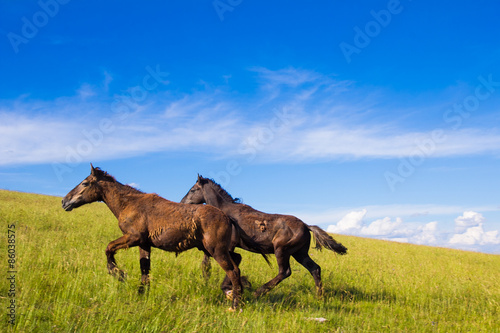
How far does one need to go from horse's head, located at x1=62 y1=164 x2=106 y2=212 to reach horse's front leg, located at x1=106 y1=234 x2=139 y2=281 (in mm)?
1545

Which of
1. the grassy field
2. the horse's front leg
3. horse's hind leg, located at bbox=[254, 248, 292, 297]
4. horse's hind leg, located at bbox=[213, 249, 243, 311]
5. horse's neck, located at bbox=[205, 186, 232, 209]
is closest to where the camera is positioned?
the grassy field

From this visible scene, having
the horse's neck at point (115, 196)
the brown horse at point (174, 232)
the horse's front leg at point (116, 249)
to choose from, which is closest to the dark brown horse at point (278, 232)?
the brown horse at point (174, 232)

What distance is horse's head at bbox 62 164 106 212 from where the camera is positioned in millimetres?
7656

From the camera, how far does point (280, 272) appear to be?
323 inches

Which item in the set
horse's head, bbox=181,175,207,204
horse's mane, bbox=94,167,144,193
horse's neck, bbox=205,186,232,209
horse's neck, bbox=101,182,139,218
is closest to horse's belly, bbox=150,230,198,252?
horse's neck, bbox=101,182,139,218

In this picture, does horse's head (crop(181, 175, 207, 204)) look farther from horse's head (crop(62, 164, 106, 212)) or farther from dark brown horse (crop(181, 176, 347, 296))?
horse's head (crop(62, 164, 106, 212))

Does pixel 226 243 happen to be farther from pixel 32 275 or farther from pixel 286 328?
pixel 32 275

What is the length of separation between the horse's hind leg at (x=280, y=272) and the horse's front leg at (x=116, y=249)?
2.96 metres

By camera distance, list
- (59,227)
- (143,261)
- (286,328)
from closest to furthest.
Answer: (286,328), (143,261), (59,227)

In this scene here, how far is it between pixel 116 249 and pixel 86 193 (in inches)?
70.2

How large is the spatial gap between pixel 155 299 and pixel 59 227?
1191 cm

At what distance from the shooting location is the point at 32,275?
659 cm

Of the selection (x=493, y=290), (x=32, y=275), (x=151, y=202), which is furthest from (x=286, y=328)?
(x=493, y=290)

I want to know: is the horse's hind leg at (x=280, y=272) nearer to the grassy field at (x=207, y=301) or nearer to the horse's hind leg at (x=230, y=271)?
the grassy field at (x=207, y=301)
